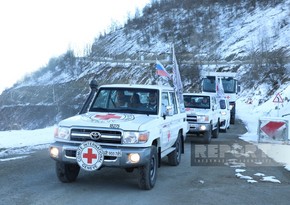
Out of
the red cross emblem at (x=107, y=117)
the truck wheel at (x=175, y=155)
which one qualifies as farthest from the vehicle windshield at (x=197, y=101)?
the red cross emblem at (x=107, y=117)

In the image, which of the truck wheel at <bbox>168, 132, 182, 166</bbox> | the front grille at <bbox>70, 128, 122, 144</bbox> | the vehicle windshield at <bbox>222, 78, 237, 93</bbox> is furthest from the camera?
the vehicle windshield at <bbox>222, 78, 237, 93</bbox>

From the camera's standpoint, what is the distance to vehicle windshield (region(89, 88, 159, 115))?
8.05m

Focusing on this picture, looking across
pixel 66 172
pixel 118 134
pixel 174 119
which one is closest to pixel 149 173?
pixel 118 134

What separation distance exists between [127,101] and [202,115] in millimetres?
6751

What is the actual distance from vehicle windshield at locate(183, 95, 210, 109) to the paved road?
20.7ft

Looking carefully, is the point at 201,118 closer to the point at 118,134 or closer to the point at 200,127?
the point at 200,127

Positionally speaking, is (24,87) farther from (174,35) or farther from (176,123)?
(176,123)

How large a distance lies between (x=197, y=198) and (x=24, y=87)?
99866 millimetres

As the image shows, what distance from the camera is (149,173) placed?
7031mm

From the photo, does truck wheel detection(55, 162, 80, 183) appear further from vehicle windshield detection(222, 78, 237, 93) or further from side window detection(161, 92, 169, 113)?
vehicle windshield detection(222, 78, 237, 93)

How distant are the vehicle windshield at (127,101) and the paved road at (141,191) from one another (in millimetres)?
1403

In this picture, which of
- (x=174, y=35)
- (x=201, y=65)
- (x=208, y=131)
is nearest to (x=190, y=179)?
(x=208, y=131)

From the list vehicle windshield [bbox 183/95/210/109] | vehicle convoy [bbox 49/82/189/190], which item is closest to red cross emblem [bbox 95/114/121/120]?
vehicle convoy [bbox 49/82/189/190]

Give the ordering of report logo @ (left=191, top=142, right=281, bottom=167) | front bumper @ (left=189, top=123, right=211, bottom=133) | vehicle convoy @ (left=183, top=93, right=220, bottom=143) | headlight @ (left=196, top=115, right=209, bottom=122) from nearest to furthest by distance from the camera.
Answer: report logo @ (left=191, top=142, right=281, bottom=167)
front bumper @ (left=189, top=123, right=211, bottom=133)
vehicle convoy @ (left=183, top=93, right=220, bottom=143)
headlight @ (left=196, top=115, right=209, bottom=122)
